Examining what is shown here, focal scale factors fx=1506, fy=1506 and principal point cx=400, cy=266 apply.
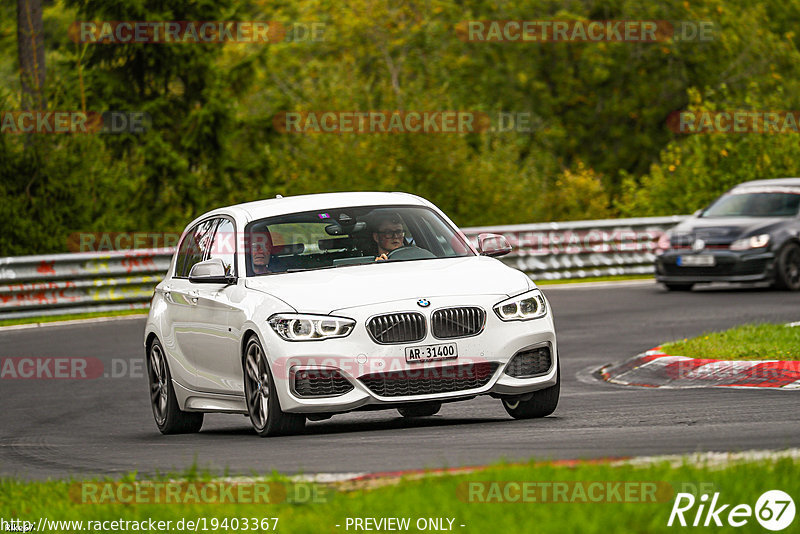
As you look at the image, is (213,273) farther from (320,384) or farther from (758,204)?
(758,204)

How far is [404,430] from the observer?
9734mm

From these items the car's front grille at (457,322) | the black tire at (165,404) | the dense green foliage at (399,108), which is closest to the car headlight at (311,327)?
the car's front grille at (457,322)

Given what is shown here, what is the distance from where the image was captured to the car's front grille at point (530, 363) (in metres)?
9.81

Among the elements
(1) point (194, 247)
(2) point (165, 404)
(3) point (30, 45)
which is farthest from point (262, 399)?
(3) point (30, 45)

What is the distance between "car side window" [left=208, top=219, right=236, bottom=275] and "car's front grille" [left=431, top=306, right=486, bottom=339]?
72.0 inches

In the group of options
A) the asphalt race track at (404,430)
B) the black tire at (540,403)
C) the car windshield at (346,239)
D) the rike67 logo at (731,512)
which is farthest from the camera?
the car windshield at (346,239)

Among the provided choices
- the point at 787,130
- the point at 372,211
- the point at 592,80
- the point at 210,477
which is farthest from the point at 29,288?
the point at 592,80

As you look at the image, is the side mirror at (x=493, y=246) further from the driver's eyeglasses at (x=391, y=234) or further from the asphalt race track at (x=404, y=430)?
the asphalt race track at (x=404, y=430)

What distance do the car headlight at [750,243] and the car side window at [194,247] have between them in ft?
41.3

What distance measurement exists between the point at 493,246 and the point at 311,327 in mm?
1907

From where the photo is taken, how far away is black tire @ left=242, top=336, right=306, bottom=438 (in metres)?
9.66

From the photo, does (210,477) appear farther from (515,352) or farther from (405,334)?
(515,352)

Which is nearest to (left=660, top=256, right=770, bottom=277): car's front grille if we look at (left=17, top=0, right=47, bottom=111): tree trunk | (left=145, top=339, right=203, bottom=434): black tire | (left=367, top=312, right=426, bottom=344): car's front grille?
(left=17, top=0, right=47, bottom=111): tree trunk

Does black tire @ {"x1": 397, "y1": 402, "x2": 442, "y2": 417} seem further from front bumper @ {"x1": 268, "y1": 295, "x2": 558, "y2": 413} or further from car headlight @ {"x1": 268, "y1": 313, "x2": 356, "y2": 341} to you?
car headlight @ {"x1": 268, "y1": 313, "x2": 356, "y2": 341}
